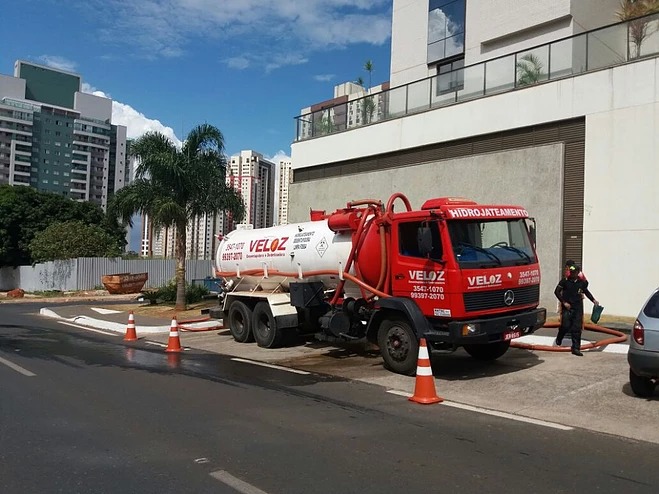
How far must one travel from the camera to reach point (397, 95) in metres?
22.1

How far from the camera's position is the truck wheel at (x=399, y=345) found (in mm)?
9328

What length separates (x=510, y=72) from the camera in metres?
18.6

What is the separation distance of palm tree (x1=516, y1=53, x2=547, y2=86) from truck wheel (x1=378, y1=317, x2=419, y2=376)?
1159 cm

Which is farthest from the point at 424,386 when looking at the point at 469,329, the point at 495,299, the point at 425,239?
the point at 425,239

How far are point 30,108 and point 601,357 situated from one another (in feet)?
498

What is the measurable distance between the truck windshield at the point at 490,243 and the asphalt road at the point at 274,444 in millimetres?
2535

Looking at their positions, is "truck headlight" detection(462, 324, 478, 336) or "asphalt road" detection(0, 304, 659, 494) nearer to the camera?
"asphalt road" detection(0, 304, 659, 494)

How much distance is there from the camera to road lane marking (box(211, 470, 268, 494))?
14.5 feet

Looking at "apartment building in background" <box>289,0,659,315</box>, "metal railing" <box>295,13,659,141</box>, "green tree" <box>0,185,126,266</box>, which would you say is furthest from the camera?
"green tree" <box>0,185,126,266</box>

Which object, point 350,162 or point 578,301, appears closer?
point 578,301

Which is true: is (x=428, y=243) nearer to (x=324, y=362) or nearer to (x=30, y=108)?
(x=324, y=362)

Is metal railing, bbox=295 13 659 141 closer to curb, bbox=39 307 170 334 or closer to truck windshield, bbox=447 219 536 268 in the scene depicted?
truck windshield, bbox=447 219 536 268

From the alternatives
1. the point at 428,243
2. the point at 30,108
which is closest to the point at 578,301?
the point at 428,243

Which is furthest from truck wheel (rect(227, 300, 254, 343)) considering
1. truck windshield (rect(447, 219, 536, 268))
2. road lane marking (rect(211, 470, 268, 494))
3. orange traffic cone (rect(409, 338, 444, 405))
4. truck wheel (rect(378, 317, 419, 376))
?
road lane marking (rect(211, 470, 268, 494))
